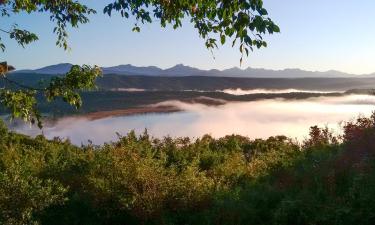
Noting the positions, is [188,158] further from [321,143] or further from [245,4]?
[245,4]

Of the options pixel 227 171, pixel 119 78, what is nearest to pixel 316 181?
pixel 227 171

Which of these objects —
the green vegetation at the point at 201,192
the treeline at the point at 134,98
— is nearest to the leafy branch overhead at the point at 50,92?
the green vegetation at the point at 201,192

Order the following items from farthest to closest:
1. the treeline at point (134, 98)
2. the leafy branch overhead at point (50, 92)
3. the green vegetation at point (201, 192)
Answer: the treeline at point (134, 98) → the green vegetation at point (201, 192) → the leafy branch overhead at point (50, 92)

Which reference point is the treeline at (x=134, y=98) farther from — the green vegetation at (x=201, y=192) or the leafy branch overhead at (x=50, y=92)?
the leafy branch overhead at (x=50, y=92)

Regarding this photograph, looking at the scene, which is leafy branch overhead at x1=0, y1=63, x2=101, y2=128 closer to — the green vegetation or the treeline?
the green vegetation

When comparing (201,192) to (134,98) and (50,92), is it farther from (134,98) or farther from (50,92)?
(134,98)

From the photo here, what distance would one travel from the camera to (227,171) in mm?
15258

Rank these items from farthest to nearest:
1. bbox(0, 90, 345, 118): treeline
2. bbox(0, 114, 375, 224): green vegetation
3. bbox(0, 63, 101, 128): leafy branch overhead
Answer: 1. bbox(0, 90, 345, 118): treeline
2. bbox(0, 114, 375, 224): green vegetation
3. bbox(0, 63, 101, 128): leafy branch overhead

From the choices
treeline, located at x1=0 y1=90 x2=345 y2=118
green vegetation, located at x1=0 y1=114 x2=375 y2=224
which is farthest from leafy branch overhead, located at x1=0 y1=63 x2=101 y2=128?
treeline, located at x1=0 y1=90 x2=345 y2=118

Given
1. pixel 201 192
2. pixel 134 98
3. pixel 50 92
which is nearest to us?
pixel 50 92

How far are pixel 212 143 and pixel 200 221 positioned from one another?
59.7ft

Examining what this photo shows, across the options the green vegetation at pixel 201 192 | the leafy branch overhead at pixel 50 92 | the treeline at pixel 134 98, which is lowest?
the treeline at pixel 134 98

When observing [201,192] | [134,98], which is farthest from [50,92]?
[134,98]

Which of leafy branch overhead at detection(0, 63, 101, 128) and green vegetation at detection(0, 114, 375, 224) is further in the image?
green vegetation at detection(0, 114, 375, 224)
